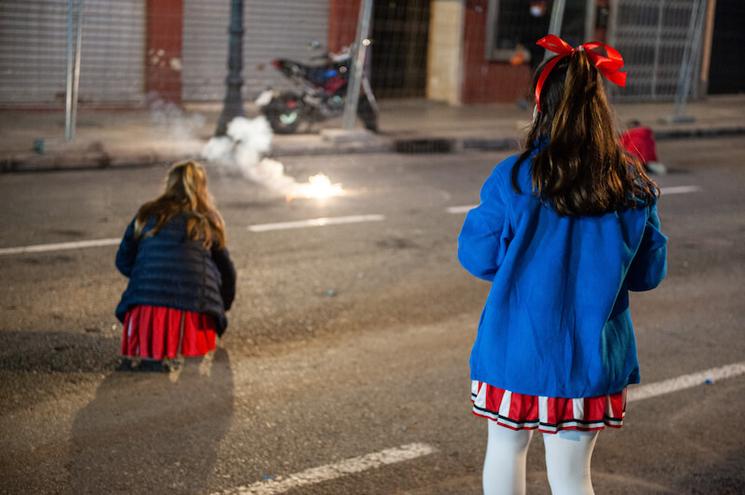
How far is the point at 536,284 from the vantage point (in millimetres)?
3121

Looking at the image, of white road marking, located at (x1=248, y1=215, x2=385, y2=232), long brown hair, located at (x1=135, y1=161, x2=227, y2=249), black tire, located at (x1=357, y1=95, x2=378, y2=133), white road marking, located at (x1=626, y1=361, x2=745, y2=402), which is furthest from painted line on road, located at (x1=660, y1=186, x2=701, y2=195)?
long brown hair, located at (x1=135, y1=161, x2=227, y2=249)

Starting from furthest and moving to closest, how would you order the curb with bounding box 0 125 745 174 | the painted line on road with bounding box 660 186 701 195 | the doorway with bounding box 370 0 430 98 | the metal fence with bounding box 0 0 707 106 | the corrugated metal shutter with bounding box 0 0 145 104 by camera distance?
the doorway with bounding box 370 0 430 98, the metal fence with bounding box 0 0 707 106, the corrugated metal shutter with bounding box 0 0 145 104, the painted line on road with bounding box 660 186 701 195, the curb with bounding box 0 125 745 174

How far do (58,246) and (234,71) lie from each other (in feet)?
19.8

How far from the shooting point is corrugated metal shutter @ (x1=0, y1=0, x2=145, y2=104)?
14.1 metres

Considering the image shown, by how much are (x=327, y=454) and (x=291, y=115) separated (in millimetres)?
10036

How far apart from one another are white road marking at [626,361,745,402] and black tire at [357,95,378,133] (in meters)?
9.21

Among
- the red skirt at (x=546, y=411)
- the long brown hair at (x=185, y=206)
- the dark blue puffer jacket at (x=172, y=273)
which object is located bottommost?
the dark blue puffer jacket at (x=172, y=273)

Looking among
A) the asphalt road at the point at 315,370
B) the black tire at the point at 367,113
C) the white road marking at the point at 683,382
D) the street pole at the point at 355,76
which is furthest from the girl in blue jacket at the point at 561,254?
the black tire at the point at 367,113

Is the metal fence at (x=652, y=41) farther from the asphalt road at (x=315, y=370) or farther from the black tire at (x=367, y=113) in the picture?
the asphalt road at (x=315, y=370)

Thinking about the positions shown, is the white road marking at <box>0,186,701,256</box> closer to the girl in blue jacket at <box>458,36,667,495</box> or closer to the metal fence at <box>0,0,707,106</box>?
the metal fence at <box>0,0,707,106</box>

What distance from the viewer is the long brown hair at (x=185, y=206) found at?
5.58 m

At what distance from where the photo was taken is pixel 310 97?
14422 mm

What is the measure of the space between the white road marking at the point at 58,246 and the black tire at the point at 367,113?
22.7 feet

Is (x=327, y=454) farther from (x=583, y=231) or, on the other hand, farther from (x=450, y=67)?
(x=450, y=67)
